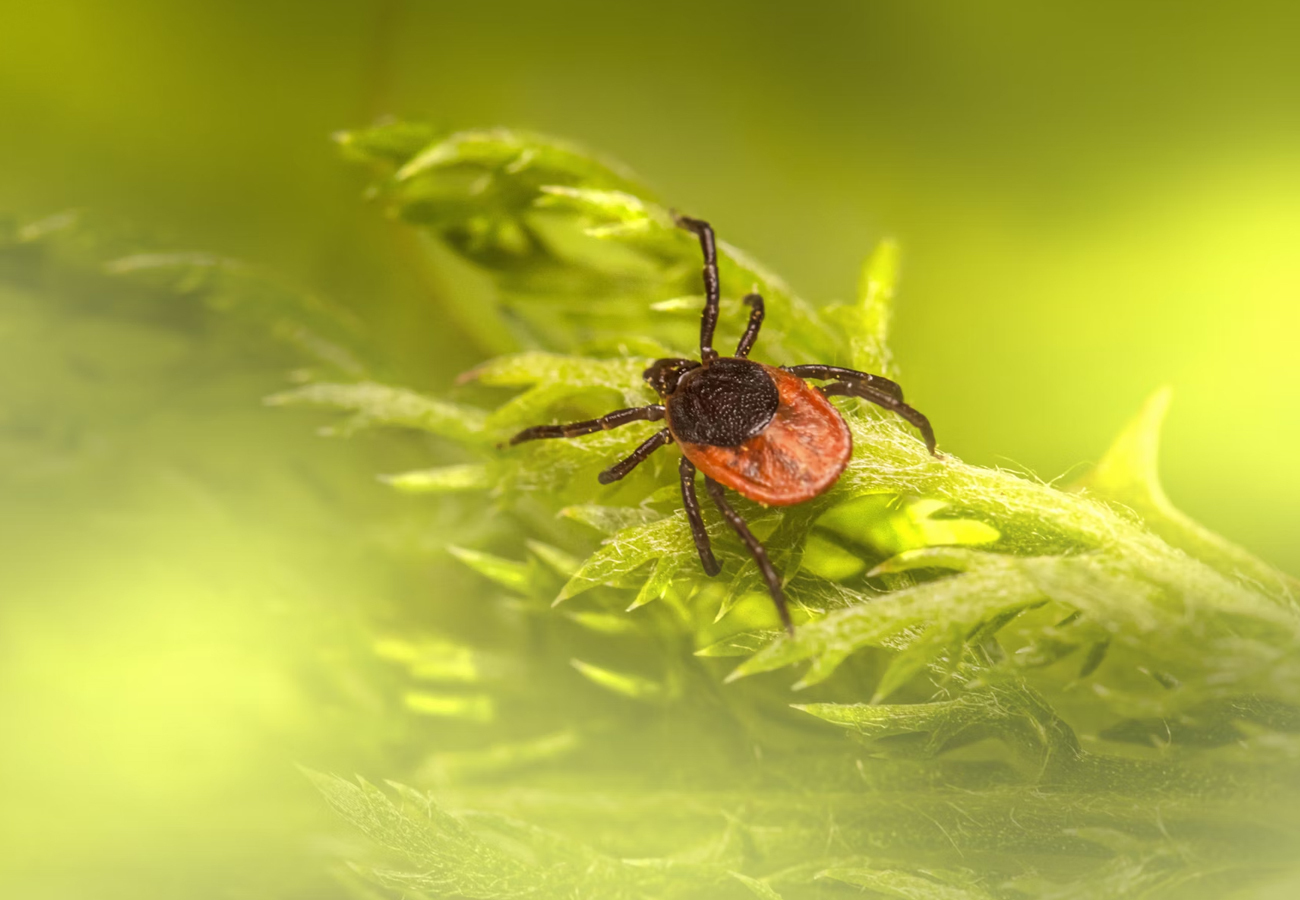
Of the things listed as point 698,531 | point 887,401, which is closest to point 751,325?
point 887,401

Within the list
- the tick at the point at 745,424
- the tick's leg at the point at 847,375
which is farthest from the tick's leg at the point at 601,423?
the tick's leg at the point at 847,375

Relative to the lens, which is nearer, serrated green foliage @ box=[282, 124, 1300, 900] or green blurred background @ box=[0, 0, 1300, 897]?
serrated green foliage @ box=[282, 124, 1300, 900]

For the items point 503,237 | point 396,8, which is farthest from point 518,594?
point 396,8

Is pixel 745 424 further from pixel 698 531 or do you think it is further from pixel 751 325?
pixel 698 531

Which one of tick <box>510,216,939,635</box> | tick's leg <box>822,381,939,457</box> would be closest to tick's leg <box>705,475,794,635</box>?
tick <box>510,216,939,635</box>

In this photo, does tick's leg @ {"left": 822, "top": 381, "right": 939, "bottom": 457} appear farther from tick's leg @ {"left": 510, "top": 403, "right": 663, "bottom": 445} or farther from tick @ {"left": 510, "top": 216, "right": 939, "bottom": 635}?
tick's leg @ {"left": 510, "top": 403, "right": 663, "bottom": 445}

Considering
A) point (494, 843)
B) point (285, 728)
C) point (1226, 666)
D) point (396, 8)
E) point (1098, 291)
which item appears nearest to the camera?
point (1226, 666)

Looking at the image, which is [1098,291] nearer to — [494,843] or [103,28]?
[494,843]

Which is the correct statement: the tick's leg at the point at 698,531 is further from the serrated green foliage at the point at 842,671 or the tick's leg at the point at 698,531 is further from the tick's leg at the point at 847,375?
the tick's leg at the point at 847,375
